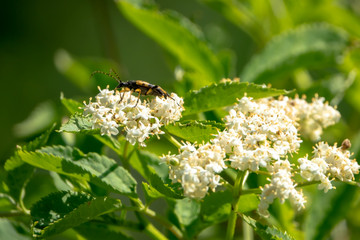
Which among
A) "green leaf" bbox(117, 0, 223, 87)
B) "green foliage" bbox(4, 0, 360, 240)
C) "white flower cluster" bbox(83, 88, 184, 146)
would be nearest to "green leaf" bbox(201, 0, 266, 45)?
"green foliage" bbox(4, 0, 360, 240)

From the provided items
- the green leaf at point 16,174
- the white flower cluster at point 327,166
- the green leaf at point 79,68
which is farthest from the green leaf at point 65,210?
the green leaf at point 79,68

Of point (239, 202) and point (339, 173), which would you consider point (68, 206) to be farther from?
point (339, 173)

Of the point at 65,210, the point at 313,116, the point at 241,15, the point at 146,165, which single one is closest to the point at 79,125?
the point at 65,210

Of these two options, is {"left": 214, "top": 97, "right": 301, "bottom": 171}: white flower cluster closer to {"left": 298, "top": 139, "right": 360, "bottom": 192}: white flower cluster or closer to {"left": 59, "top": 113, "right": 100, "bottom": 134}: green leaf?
{"left": 298, "top": 139, "right": 360, "bottom": 192}: white flower cluster

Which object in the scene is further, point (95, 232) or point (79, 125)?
point (95, 232)

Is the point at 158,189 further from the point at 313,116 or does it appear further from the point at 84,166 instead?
the point at 313,116

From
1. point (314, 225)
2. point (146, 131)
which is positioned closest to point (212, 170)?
point (146, 131)
